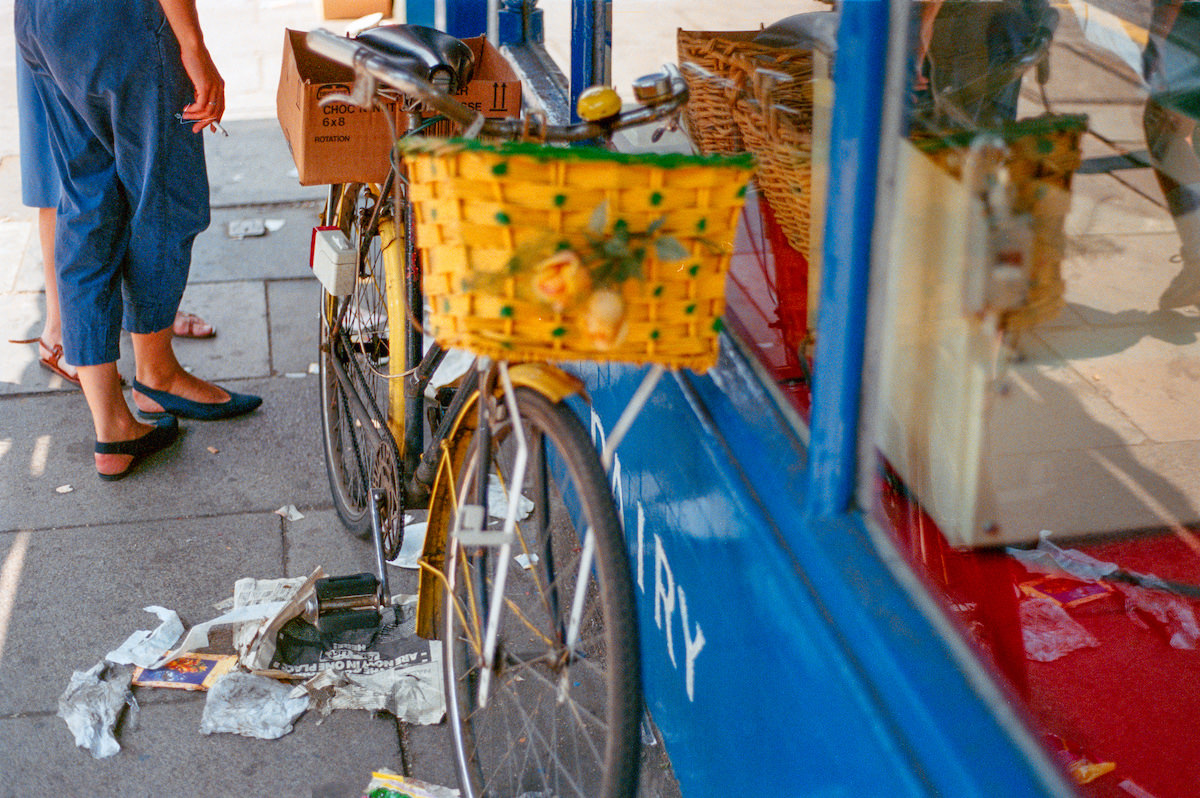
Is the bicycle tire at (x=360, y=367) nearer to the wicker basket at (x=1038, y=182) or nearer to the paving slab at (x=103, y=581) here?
the paving slab at (x=103, y=581)

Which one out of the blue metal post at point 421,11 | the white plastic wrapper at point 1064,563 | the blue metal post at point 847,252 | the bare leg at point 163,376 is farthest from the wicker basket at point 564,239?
the blue metal post at point 421,11

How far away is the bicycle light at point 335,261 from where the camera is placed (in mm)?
2717

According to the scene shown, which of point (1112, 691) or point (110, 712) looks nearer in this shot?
Answer: point (1112, 691)

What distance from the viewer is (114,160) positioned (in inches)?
128

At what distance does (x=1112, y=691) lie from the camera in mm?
2129

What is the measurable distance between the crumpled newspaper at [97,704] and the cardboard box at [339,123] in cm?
131

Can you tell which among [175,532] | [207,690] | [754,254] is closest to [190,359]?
[175,532]

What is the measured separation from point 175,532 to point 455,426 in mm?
1514

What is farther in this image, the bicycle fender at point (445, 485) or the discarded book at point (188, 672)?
the discarded book at point (188, 672)

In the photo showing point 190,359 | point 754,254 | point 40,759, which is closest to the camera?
point 754,254

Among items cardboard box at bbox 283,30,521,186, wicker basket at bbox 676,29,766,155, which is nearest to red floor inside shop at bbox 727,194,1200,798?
wicker basket at bbox 676,29,766,155

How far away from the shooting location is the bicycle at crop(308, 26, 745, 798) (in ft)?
5.57

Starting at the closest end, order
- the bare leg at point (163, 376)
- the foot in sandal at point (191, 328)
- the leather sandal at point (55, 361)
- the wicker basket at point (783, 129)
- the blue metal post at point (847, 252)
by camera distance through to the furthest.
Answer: the blue metal post at point (847, 252), the wicker basket at point (783, 129), the bare leg at point (163, 376), the leather sandal at point (55, 361), the foot in sandal at point (191, 328)

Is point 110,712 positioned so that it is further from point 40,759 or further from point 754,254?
point 754,254
